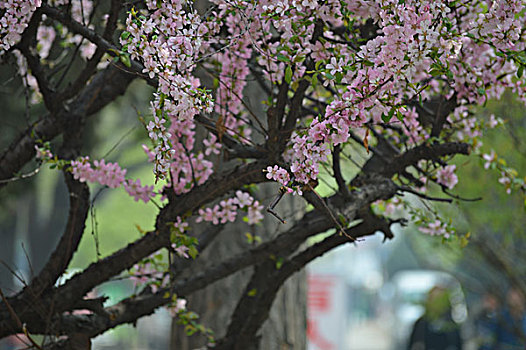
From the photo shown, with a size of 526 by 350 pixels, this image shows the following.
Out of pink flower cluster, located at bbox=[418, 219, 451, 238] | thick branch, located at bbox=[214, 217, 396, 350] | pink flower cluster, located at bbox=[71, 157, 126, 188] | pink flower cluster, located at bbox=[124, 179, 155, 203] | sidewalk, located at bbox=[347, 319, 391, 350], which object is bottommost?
thick branch, located at bbox=[214, 217, 396, 350]

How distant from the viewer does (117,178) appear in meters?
2.52

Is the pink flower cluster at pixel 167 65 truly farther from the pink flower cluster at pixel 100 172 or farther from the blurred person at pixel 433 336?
the blurred person at pixel 433 336

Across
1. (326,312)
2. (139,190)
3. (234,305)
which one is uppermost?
(326,312)

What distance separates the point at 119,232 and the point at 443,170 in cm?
2387

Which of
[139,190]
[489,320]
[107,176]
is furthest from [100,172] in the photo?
[489,320]

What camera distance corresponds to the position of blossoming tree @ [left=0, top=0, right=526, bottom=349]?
6.08ft

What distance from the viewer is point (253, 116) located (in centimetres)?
219

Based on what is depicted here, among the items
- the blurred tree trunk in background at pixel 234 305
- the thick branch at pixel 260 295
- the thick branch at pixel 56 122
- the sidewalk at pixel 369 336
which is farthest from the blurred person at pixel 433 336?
the sidewalk at pixel 369 336

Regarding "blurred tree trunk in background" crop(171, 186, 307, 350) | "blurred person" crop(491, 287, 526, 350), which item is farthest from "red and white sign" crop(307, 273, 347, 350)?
"blurred tree trunk in background" crop(171, 186, 307, 350)

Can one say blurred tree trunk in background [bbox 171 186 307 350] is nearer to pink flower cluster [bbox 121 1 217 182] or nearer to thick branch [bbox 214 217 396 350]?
thick branch [bbox 214 217 396 350]

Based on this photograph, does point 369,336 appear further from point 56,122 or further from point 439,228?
point 56,122

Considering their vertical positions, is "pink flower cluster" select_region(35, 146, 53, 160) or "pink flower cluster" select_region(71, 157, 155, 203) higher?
"pink flower cluster" select_region(35, 146, 53, 160)

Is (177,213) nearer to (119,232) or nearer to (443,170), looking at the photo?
(443,170)

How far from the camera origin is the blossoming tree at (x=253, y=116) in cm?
185
